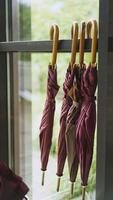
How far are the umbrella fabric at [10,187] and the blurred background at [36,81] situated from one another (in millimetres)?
142

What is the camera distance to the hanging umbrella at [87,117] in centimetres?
72

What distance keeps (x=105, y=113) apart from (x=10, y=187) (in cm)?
35

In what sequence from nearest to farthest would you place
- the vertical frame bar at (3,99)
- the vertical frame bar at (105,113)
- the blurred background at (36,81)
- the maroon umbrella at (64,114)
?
the vertical frame bar at (105,113), the maroon umbrella at (64,114), the blurred background at (36,81), the vertical frame bar at (3,99)

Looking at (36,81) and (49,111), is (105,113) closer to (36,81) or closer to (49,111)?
(49,111)

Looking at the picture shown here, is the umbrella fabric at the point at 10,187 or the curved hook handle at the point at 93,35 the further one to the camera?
the umbrella fabric at the point at 10,187

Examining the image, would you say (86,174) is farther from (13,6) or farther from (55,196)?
(13,6)

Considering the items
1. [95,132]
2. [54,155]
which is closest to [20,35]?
[54,155]

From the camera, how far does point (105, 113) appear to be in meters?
0.69

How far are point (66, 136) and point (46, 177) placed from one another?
0.34 meters

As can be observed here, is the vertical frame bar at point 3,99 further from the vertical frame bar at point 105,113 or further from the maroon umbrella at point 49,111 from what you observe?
the vertical frame bar at point 105,113

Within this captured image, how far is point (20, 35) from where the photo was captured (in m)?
1.19

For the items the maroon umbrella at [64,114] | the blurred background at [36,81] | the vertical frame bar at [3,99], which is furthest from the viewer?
the vertical frame bar at [3,99]

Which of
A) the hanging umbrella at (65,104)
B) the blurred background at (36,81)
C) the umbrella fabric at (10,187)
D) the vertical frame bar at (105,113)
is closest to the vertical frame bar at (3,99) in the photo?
the blurred background at (36,81)

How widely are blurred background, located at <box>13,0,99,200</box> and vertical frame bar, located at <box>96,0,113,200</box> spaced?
22 cm
